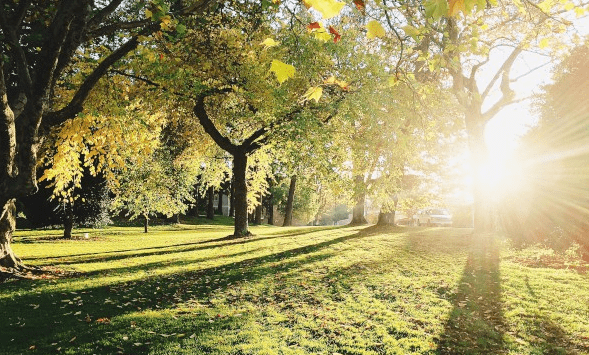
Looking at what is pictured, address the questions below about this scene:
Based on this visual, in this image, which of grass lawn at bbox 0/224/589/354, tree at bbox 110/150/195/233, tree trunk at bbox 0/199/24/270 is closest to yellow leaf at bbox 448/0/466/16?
grass lawn at bbox 0/224/589/354

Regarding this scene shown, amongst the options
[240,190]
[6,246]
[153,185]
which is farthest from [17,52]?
[153,185]

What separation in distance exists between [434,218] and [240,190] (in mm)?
23502

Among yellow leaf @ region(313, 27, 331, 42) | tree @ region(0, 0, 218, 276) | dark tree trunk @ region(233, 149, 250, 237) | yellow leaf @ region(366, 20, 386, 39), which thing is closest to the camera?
yellow leaf @ region(366, 20, 386, 39)

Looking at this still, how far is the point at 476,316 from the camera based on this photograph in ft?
23.4

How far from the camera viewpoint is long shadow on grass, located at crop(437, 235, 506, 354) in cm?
569

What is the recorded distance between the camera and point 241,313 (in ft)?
23.9

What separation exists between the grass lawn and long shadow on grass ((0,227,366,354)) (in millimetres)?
22

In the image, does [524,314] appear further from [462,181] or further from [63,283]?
[462,181]

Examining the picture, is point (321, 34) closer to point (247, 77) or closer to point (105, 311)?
point (105, 311)

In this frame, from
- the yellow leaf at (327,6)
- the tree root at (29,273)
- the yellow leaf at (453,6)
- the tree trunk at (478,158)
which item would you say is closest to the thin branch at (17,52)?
the tree root at (29,273)

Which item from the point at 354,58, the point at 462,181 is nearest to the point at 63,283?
the point at 354,58

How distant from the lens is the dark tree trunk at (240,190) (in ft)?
67.7

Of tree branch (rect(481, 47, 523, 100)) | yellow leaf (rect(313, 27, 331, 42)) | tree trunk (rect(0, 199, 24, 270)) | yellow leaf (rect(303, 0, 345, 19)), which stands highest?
tree branch (rect(481, 47, 523, 100))

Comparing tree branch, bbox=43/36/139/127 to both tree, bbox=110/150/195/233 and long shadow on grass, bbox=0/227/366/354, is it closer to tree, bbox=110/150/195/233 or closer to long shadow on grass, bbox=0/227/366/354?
long shadow on grass, bbox=0/227/366/354
